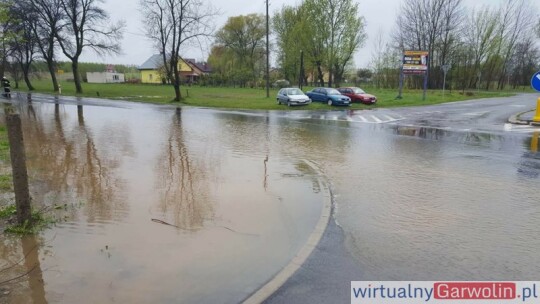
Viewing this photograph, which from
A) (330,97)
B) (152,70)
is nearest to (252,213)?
(330,97)

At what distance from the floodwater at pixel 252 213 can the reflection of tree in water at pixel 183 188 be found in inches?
1.3

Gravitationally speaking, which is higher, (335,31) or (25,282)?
(335,31)

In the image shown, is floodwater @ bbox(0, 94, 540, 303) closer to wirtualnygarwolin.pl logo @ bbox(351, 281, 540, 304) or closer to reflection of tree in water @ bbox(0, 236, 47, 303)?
reflection of tree in water @ bbox(0, 236, 47, 303)

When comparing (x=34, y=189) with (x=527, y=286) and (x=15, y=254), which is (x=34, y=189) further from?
(x=527, y=286)

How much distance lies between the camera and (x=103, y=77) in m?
102

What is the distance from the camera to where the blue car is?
28.5 meters

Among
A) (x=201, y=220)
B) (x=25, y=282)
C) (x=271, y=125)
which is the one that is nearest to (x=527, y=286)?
(x=201, y=220)

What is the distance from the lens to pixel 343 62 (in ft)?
172

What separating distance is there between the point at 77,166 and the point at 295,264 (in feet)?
21.9

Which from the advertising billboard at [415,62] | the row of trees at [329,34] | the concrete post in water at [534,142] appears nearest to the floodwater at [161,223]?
the concrete post in water at [534,142]

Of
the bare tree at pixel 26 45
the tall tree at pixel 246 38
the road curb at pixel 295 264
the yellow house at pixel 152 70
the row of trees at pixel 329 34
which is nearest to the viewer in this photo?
the road curb at pixel 295 264

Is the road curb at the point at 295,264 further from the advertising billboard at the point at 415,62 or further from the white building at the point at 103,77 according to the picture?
the white building at the point at 103,77

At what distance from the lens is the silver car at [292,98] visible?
27.5 meters

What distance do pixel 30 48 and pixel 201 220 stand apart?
52465 mm
